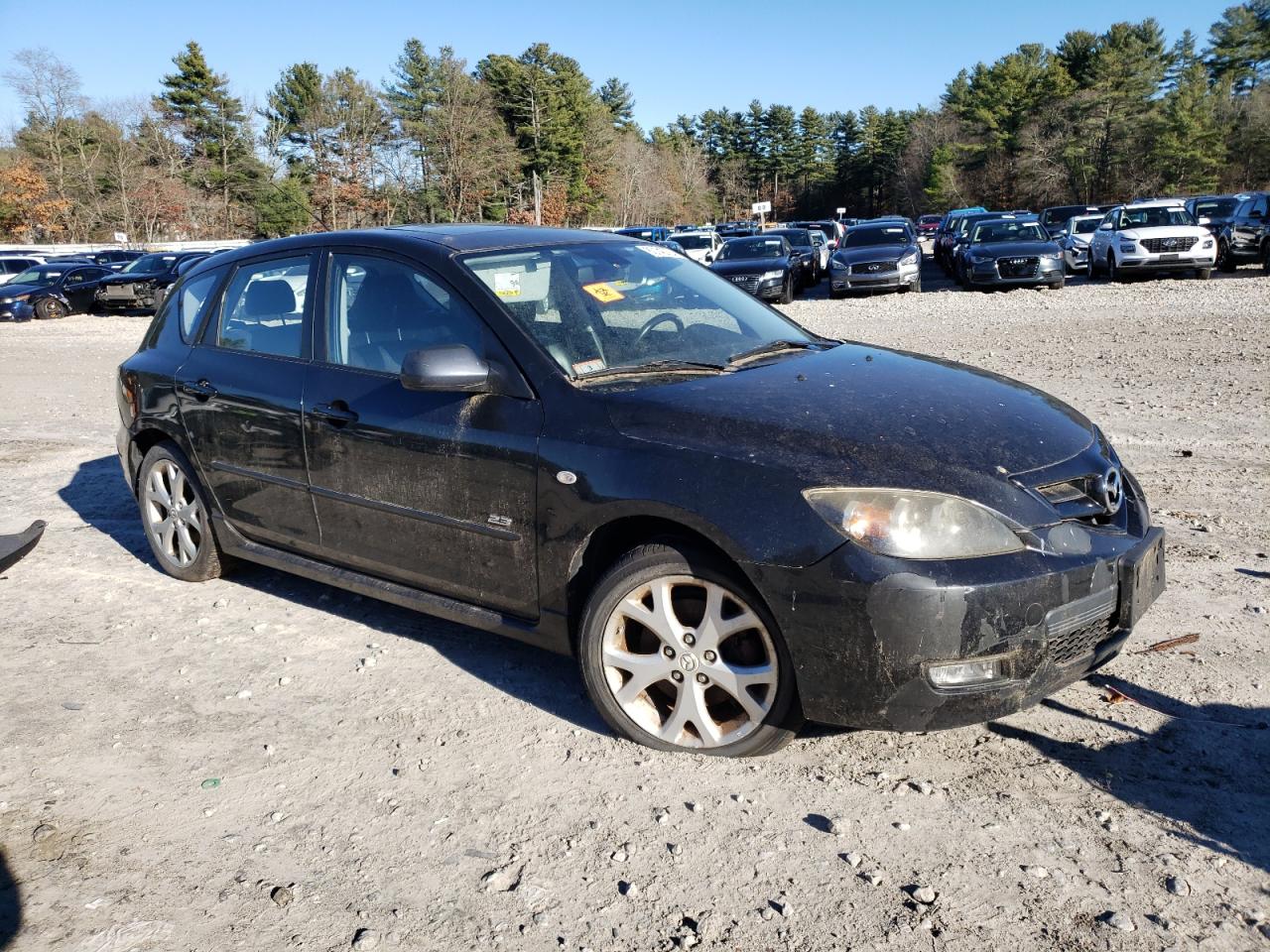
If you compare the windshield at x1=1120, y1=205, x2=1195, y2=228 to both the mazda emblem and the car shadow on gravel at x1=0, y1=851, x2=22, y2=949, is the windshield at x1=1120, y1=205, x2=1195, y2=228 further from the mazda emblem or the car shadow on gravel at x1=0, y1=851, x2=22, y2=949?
the car shadow on gravel at x1=0, y1=851, x2=22, y2=949

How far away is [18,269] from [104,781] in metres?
34.1

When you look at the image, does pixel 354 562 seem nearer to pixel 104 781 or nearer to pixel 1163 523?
pixel 104 781

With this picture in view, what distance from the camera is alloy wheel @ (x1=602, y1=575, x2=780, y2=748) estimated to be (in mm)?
3336

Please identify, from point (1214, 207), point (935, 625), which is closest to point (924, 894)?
point (935, 625)

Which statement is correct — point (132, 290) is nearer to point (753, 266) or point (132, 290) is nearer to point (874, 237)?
point (753, 266)

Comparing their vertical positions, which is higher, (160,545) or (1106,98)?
(1106,98)

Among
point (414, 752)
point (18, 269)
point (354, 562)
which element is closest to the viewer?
point (414, 752)

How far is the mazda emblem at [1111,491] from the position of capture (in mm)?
3438

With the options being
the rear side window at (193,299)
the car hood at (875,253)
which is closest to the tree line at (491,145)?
the car hood at (875,253)

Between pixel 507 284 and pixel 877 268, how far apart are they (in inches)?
766

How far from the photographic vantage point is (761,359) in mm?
4238

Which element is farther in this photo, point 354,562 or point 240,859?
point 354,562

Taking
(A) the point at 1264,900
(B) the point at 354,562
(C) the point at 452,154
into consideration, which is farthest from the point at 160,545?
(C) the point at 452,154

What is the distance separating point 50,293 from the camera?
27531 millimetres
